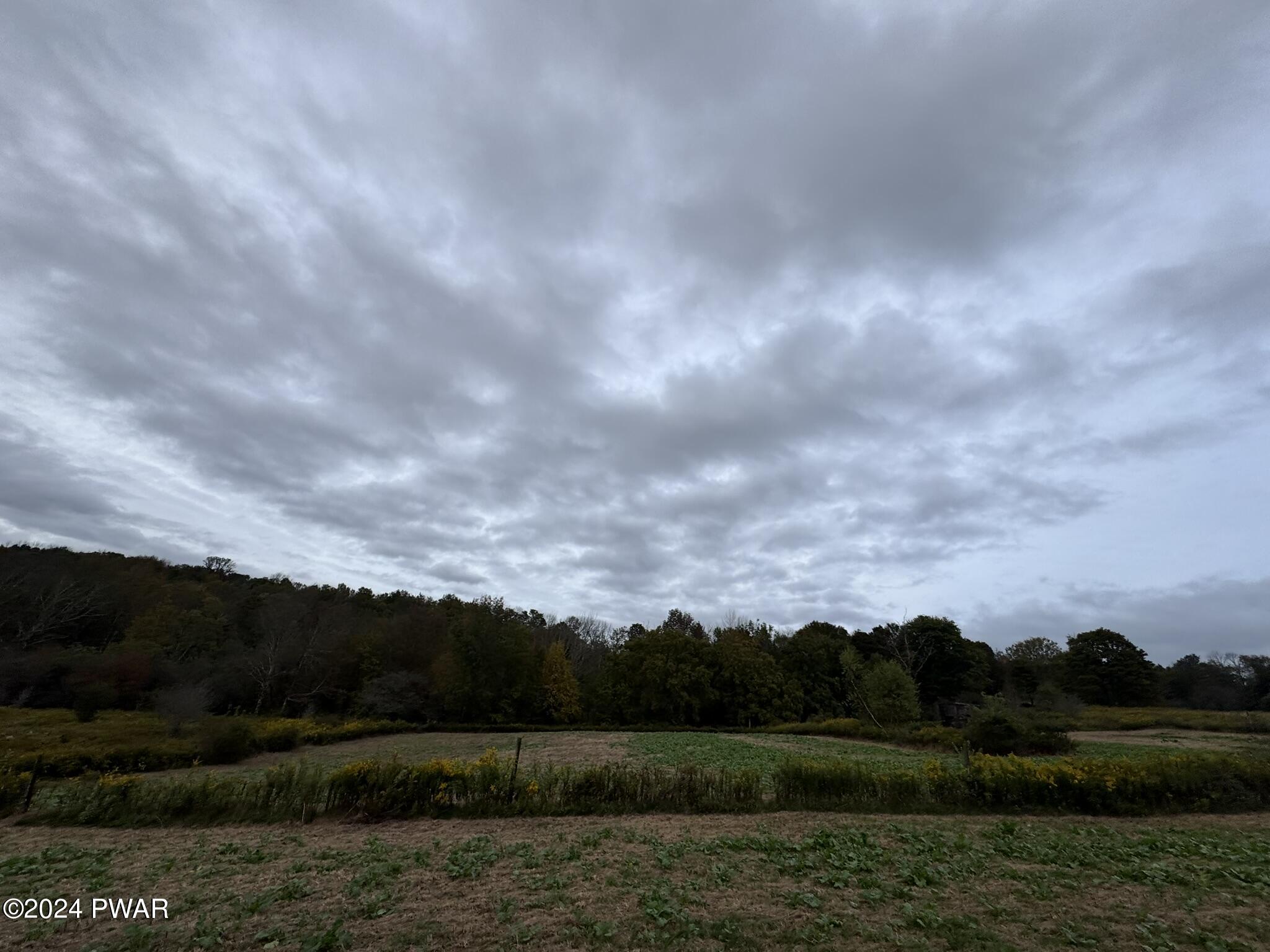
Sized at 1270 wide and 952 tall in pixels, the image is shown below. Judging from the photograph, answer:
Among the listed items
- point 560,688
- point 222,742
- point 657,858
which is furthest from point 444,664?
point 657,858

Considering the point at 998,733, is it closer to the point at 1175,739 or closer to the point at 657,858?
the point at 1175,739

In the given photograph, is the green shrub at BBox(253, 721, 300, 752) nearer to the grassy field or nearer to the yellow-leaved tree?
the grassy field

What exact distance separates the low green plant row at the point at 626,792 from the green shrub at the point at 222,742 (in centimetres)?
1320

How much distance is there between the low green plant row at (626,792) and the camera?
1302cm

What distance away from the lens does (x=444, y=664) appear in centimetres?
5316

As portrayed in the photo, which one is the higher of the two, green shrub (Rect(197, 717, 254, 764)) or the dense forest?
the dense forest

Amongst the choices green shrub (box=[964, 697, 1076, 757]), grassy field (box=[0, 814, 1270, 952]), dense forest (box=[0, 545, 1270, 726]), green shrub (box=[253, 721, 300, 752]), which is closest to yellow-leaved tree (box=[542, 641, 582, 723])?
dense forest (box=[0, 545, 1270, 726])

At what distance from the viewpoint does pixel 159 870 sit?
8.90 meters

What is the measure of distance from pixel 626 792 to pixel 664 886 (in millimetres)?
6231

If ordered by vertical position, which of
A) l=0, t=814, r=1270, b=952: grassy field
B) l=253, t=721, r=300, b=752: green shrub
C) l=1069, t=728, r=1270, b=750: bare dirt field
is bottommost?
l=253, t=721, r=300, b=752: green shrub

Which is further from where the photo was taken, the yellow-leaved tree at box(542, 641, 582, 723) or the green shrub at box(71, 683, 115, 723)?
the yellow-leaved tree at box(542, 641, 582, 723)

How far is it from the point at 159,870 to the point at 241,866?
118 centimetres

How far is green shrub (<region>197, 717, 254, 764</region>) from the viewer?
26.2 meters

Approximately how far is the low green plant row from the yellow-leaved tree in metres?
38.5
